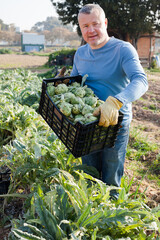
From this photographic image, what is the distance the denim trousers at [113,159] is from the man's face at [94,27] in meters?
0.82

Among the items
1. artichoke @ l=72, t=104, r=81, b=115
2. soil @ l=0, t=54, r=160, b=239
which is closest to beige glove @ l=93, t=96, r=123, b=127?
artichoke @ l=72, t=104, r=81, b=115

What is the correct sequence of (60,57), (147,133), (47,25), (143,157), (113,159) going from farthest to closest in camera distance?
(47,25), (60,57), (147,133), (143,157), (113,159)

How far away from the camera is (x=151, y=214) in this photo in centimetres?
186

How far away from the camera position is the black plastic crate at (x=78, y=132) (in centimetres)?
176

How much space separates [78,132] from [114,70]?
0.72m

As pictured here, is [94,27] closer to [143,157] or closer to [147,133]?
[143,157]

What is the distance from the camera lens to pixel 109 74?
213cm

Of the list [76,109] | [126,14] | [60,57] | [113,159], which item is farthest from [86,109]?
[126,14]

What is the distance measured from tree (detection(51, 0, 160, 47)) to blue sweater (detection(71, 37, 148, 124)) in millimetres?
17798

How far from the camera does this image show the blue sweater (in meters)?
1.84

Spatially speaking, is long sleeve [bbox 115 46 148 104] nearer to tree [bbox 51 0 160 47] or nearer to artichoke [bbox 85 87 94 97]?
artichoke [bbox 85 87 94 97]

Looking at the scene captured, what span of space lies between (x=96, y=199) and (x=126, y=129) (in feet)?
2.43

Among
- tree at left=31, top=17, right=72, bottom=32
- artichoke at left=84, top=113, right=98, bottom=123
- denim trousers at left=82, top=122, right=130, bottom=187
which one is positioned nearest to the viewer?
artichoke at left=84, top=113, right=98, bottom=123

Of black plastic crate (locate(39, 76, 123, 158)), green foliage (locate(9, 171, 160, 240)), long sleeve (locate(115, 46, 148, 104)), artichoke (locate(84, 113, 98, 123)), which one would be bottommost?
green foliage (locate(9, 171, 160, 240))
